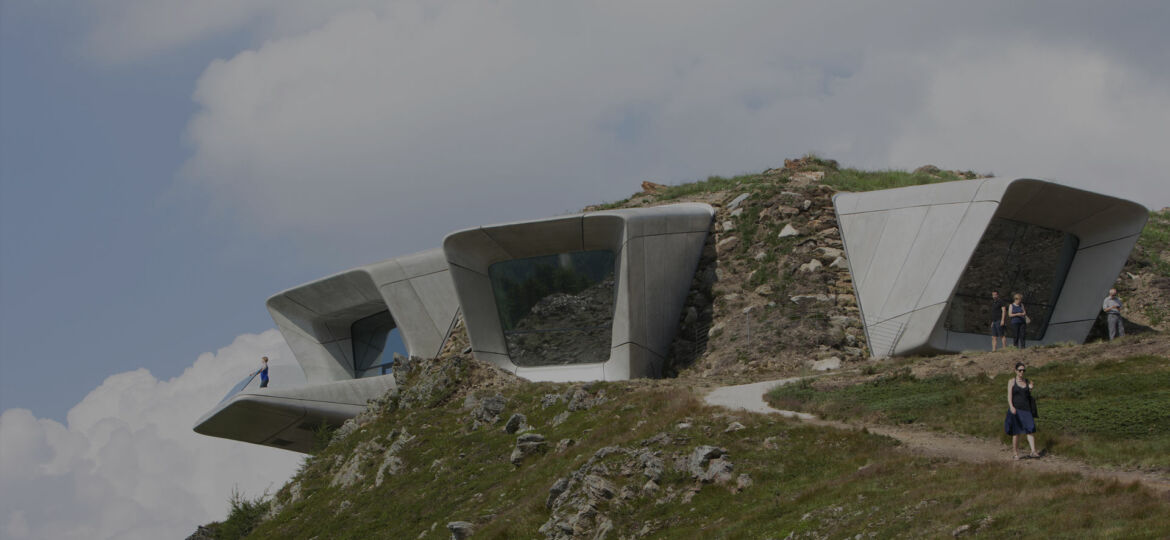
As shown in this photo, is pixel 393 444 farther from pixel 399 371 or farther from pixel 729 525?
pixel 729 525

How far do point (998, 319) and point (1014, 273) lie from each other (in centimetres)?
228

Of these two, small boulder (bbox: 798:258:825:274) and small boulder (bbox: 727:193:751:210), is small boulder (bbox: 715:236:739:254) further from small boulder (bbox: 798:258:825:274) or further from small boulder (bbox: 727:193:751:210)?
small boulder (bbox: 798:258:825:274)

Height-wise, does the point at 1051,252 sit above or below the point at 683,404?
above

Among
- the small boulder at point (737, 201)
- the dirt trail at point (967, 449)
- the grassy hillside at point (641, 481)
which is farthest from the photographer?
the small boulder at point (737, 201)

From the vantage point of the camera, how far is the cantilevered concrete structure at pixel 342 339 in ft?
123

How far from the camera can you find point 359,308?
40.7m

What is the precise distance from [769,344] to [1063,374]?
979 centimetres

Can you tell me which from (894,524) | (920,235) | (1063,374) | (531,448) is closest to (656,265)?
(920,235)

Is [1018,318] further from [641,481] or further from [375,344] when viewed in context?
[375,344]

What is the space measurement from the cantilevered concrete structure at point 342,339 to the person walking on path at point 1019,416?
2316cm

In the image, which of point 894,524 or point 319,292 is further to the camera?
point 319,292

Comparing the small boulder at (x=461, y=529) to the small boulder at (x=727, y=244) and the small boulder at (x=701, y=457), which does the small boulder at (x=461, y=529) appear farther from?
the small boulder at (x=727, y=244)

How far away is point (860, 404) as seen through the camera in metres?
21.6

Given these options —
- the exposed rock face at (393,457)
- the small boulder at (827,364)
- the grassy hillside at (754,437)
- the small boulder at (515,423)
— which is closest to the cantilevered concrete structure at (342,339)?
the grassy hillside at (754,437)
